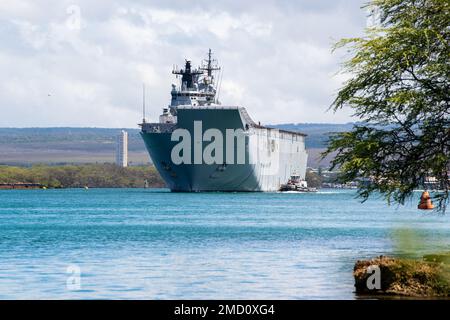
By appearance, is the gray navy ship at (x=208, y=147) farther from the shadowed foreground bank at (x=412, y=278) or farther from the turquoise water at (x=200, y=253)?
the shadowed foreground bank at (x=412, y=278)

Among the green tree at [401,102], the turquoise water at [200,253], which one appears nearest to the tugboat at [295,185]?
the turquoise water at [200,253]

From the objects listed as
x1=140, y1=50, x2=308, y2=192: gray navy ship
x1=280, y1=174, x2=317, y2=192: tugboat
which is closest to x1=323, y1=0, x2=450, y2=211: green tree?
x1=140, y1=50, x2=308, y2=192: gray navy ship

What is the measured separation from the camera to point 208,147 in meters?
124

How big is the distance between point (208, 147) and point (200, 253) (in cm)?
8058

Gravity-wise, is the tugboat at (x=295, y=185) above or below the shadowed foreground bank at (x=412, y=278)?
above

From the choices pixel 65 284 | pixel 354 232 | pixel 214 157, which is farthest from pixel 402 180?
pixel 214 157

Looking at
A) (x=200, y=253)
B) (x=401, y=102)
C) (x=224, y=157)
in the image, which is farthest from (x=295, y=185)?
(x=401, y=102)

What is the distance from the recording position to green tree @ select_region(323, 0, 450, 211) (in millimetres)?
30562

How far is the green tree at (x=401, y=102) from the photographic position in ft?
100

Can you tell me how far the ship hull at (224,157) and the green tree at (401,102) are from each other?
3450 inches

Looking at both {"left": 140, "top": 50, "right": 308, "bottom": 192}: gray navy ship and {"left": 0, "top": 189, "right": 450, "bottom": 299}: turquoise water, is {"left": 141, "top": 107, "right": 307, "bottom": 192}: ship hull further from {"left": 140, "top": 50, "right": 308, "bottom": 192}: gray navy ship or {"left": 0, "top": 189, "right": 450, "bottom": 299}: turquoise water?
{"left": 0, "top": 189, "right": 450, "bottom": 299}: turquoise water

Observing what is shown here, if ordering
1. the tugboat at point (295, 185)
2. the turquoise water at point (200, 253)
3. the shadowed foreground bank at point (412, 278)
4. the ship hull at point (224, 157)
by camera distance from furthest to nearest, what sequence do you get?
the tugboat at point (295, 185)
the ship hull at point (224, 157)
the turquoise water at point (200, 253)
the shadowed foreground bank at point (412, 278)


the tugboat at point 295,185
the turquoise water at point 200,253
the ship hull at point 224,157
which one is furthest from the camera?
the tugboat at point 295,185
